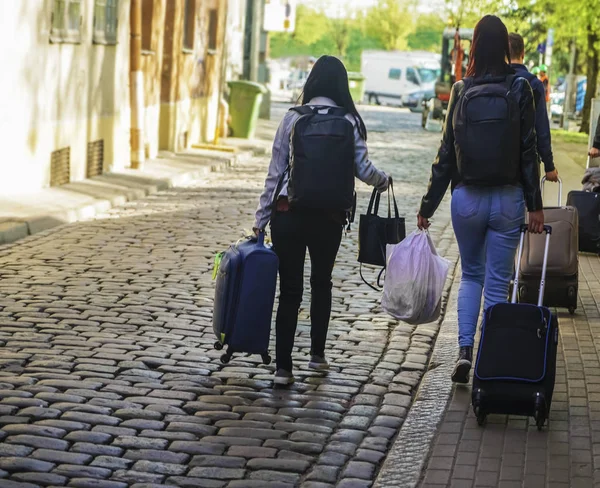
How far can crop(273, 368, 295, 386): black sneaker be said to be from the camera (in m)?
7.34

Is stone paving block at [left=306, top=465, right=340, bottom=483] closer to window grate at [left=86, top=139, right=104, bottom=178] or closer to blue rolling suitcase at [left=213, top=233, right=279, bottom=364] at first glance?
blue rolling suitcase at [left=213, top=233, right=279, bottom=364]

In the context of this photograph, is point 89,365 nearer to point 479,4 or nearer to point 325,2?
point 479,4

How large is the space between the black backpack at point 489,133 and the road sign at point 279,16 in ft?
105

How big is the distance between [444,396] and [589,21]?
2921cm

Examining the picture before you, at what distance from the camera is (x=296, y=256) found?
7.36 meters

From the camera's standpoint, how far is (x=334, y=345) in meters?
8.76

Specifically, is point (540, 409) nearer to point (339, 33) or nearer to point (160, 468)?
point (160, 468)

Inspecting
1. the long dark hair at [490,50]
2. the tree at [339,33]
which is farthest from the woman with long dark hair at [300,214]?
the tree at [339,33]

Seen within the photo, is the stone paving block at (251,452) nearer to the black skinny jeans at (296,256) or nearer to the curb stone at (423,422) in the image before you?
the curb stone at (423,422)

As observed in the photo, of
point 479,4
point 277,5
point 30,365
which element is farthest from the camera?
point 479,4

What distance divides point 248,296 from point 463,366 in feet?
3.98

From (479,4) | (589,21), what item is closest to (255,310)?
(589,21)

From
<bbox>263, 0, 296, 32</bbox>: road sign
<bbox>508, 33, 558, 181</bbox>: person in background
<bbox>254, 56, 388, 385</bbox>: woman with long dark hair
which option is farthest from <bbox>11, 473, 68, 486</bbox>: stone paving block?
<bbox>263, 0, 296, 32</bbox>: road sign

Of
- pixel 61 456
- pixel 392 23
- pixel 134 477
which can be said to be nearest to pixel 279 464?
pixel 134 477
